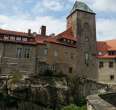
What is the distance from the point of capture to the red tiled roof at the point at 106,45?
52.6 m

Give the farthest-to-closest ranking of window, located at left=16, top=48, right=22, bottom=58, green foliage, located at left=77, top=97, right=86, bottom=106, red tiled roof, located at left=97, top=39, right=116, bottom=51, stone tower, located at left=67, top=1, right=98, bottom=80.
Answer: red tiled roof, located at left=97, top=39, right=116, bottom=51 → stone tower, located at left=67, top=1, right=98, bottom=80 → green foliage, located at left=77, top=97, right=86, bottom=106 → window, located at left=16, top=48, right=22, bottom=58

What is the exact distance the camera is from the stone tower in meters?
43.7

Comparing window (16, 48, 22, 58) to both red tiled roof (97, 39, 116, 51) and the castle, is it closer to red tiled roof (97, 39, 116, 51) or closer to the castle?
the castle

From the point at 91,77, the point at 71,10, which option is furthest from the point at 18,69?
the point at 71,10

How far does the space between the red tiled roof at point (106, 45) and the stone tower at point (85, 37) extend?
7.61m

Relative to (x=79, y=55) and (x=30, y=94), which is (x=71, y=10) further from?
(x=30, y=94)

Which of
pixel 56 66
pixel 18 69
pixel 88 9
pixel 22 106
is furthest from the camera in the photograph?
pixel 88 9

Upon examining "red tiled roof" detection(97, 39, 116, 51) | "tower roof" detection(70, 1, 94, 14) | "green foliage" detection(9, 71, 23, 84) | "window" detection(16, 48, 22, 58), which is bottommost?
"green foliage" detection(9, 71, 23, 84)

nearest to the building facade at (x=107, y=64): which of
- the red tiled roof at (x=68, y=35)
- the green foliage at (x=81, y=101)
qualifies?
the red tiled roof at (x=68, y=35)

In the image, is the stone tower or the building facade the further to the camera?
the building facade

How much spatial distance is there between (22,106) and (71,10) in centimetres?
2497

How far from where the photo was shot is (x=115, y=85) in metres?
47.8

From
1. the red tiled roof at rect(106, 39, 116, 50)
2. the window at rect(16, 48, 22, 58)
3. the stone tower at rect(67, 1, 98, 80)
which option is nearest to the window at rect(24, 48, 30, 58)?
the window at rect(16, 48, 22, 58)

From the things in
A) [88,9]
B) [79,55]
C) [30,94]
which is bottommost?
[30,94]
